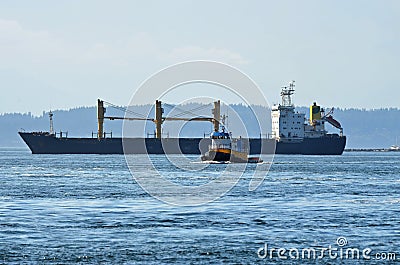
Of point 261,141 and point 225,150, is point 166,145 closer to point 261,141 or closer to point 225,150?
point 261,141

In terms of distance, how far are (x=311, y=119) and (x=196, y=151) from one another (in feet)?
73.9

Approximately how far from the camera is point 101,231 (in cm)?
3170

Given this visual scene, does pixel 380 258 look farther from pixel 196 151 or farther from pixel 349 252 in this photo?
pixel 196 151

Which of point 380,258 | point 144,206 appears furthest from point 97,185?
point 380,258

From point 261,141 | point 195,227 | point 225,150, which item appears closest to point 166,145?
point 261,141

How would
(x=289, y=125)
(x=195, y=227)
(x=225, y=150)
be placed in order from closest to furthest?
(x=195, y=227) → (x=225, y=150) → (x=289, y=125)

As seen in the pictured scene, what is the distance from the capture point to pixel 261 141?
166 metres

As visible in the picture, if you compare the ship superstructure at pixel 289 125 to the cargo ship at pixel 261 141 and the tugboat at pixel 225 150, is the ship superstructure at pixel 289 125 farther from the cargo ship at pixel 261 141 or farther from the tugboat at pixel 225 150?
the tugboat at pixel 225 150

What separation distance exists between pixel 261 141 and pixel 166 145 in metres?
17.5

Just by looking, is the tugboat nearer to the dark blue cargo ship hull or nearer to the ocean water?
the dark blue cargo ship hull

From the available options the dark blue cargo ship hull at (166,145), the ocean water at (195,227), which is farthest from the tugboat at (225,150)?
the ocean water at (195,227)

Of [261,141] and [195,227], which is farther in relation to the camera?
[261,141]

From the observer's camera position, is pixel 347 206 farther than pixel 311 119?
No

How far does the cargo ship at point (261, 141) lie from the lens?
160375 millimetres
